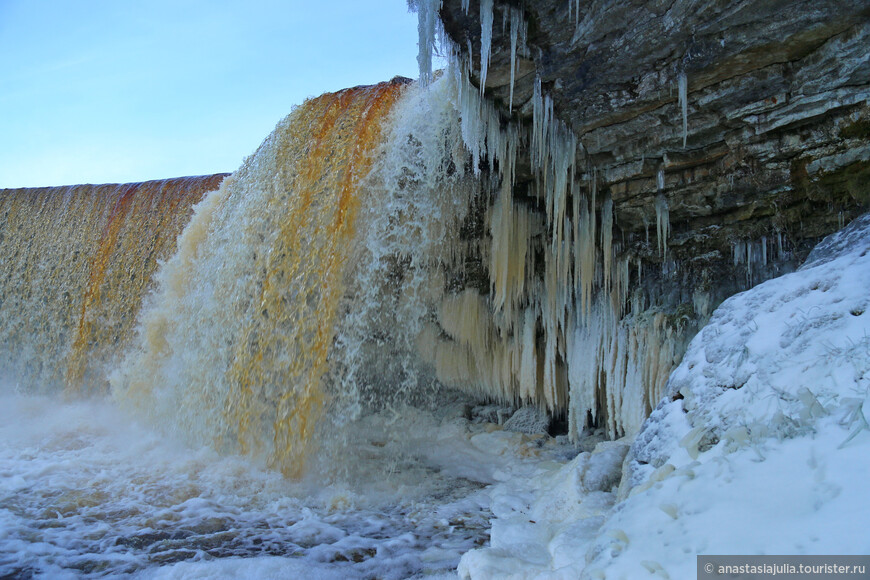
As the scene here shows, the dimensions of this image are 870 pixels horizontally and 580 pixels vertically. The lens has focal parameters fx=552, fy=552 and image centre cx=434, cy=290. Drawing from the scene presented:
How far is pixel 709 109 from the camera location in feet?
15.9

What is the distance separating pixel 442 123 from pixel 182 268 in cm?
428

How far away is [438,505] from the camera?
5.30 meters

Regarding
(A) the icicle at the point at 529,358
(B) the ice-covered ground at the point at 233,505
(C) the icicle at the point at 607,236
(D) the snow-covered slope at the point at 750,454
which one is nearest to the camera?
(D) the snow-covered slope at the point at 750,454

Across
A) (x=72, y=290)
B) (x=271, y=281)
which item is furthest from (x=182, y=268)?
(x=72, y=290)

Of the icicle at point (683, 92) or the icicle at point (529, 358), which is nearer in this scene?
the icicle at point (683, 92)

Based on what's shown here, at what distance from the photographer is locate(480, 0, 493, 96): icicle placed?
15.3 feet

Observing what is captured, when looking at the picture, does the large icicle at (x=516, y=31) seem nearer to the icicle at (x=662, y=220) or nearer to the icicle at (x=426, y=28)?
the icicle at (x=426, y=28)

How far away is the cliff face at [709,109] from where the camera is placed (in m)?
4.26

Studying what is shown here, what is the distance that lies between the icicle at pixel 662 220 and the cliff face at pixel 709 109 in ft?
0.07

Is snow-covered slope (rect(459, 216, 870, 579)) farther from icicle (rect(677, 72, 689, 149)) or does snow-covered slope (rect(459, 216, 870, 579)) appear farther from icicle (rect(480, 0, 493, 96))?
icicle (rect(480, 0, 493, 96))

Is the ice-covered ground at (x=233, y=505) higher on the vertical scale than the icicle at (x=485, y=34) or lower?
lower

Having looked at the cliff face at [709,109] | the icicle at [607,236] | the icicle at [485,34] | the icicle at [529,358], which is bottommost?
the icicle at [529,358]

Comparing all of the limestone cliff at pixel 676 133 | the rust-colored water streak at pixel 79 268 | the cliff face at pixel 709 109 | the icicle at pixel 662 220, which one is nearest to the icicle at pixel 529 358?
the limestone cliff at pixel 676 133

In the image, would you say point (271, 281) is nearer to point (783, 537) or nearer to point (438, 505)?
point (438, 505)
